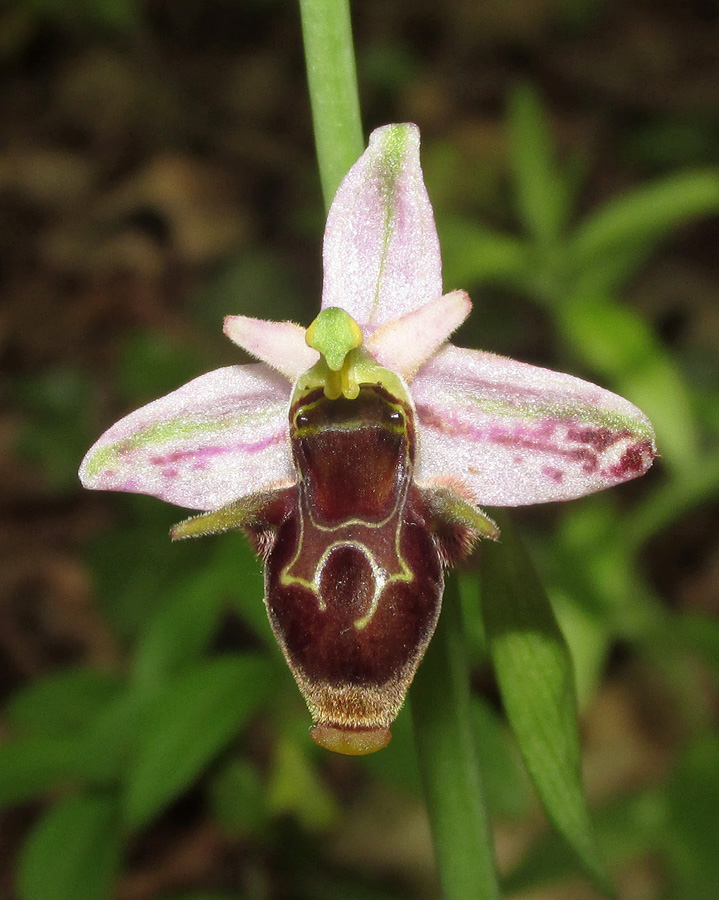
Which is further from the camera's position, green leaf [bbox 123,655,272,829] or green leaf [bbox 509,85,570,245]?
green leaf [bbox 509,85,570,245]

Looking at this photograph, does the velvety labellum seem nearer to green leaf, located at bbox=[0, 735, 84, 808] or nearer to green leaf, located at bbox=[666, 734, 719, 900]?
green leaf, located at bbox=[0, 735, 84, 808]

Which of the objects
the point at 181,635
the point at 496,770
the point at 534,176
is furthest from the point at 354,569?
the point at 534,176

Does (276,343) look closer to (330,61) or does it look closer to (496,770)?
(330,61)

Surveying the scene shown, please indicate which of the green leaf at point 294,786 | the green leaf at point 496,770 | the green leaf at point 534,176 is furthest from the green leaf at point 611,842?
the green leaf at point 534,176

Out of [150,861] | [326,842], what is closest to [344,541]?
[326,842]

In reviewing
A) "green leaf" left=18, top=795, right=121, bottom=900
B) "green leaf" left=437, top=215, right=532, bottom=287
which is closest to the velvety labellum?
"green leaf" left=18, top=795, right=121, bottom=900

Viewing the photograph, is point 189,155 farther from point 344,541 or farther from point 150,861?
point 344,541

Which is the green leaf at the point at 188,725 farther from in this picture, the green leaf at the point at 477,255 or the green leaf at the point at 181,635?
the green leaf at the point at 477,255
